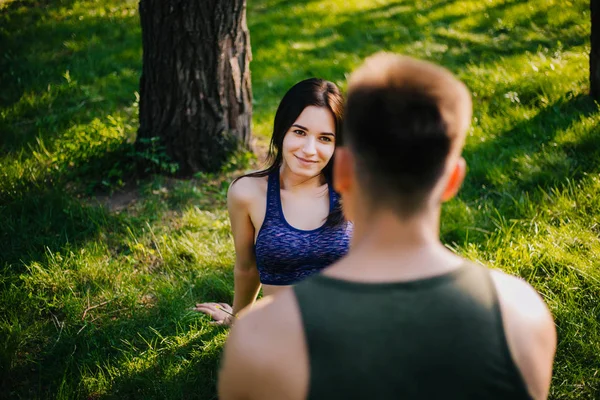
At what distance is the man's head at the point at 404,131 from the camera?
3.65ft

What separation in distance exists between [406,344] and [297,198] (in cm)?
163

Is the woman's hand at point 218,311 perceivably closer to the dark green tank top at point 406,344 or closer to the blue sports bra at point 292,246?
A: the blue sports bra at point 292,246

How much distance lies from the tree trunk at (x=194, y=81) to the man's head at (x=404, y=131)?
3079mm

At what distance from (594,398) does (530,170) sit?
2042 mm

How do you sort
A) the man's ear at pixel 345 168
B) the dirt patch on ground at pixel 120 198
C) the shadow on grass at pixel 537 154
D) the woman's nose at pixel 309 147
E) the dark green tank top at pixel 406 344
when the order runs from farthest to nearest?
the dirt patch on ground at pixel 120 198, the shadow on grass at pixel 537 154, the woman's nose at pixel 309 147, the man's ear at pixel 345 168, the dark green tank top at pixel 406 344

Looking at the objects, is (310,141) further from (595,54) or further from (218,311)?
(595,54)

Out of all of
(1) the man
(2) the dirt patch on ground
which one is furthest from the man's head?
(2) the dirt patch on ground

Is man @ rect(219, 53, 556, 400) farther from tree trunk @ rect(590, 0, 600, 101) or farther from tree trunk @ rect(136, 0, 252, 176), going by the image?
tree trunk @ rect(590, 0, 600, 101)

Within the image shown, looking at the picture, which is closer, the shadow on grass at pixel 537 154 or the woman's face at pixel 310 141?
the woman's face at pixel 310 141

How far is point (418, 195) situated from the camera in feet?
3.80

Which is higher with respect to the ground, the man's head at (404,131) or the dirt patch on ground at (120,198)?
the man's head at (404,131)

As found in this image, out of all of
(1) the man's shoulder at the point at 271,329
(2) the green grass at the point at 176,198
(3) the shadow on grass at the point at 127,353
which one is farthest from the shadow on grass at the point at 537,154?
(1) the man's shoulder at the point at 271,329

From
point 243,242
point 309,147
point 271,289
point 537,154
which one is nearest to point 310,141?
point 309,147

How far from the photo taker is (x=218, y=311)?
3025mm
